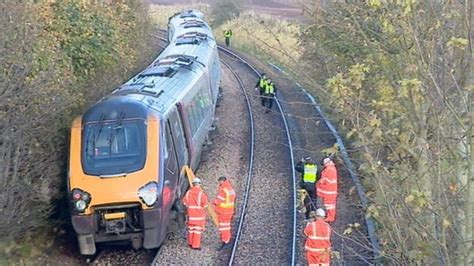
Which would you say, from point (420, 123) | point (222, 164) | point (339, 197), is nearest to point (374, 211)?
point (420, 123)

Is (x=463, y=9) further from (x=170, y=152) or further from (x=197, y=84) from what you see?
(x=197, y=84)

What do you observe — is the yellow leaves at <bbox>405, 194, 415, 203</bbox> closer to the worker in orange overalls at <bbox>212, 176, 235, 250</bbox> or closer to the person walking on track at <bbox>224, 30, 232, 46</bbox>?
the worker in orange overalls at <bbox>212, 176, 235, 250</bbox>

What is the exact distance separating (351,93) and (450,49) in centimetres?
88

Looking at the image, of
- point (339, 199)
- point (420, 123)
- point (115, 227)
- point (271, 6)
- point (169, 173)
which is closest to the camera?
point (420, 123)

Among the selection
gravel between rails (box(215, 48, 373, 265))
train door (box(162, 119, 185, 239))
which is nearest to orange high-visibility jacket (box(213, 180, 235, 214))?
train door (box(162, 119, 185, 239))

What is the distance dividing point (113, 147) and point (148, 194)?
1106 millimetres

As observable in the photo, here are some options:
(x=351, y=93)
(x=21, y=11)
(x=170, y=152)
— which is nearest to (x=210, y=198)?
(x=170, y=152)

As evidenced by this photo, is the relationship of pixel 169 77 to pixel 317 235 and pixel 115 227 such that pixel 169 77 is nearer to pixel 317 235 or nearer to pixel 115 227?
pixel 115 227

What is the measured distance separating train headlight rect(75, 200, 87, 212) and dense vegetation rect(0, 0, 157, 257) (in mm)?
548

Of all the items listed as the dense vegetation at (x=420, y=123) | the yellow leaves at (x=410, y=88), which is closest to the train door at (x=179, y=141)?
the dense vegetation at (x=420, y=123)

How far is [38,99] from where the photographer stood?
12.6 m

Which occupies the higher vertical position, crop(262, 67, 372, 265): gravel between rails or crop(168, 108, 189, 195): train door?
crop(168, 108, 189, 195): train door

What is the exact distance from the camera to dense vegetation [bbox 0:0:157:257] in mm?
12023

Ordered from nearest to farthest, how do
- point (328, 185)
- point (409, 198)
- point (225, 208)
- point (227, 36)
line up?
point (409, 198) < point (225, 208) < point (328, 185) < point (227, 36)
